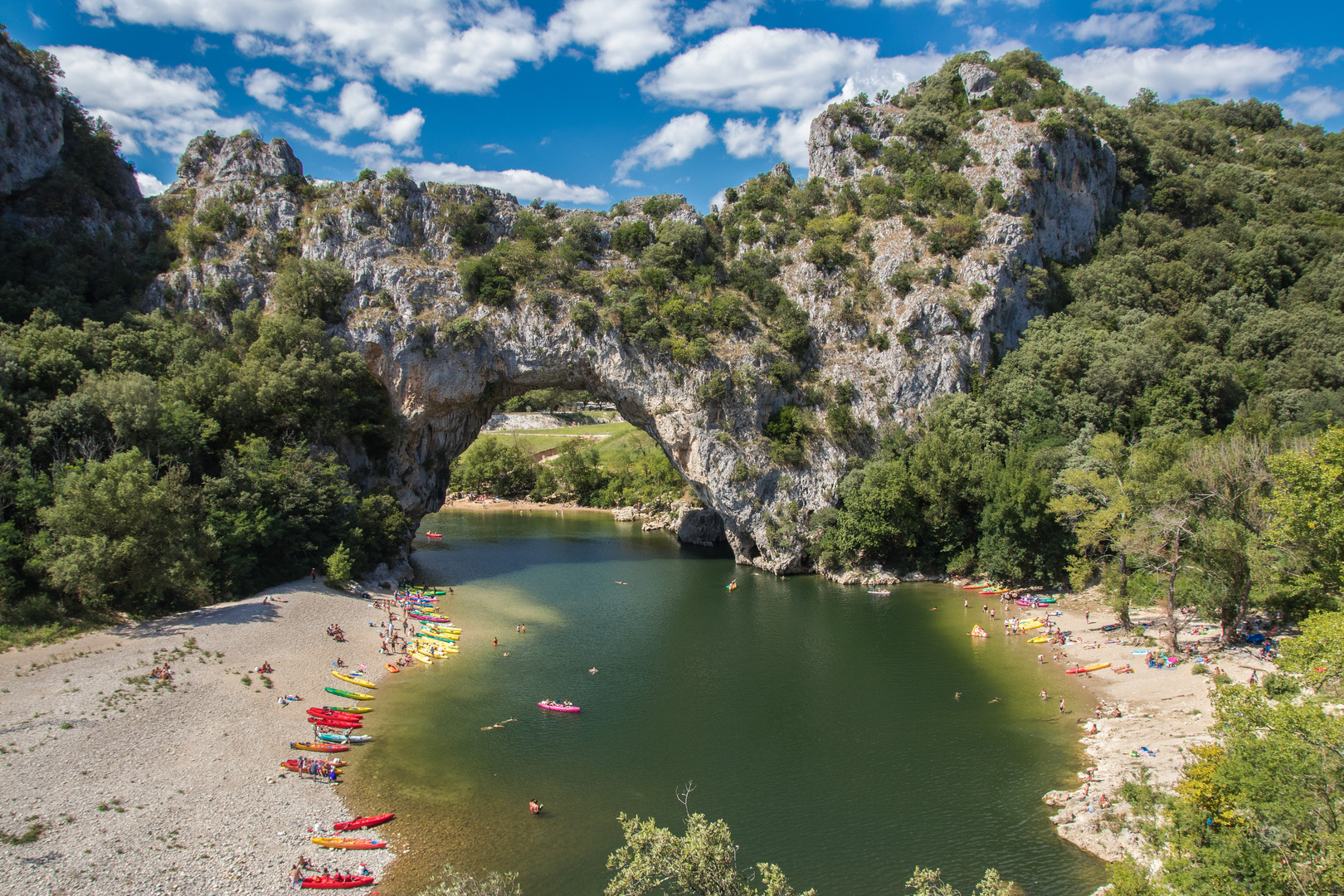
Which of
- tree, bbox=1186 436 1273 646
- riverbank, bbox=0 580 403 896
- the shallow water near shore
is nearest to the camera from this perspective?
riverbank, bbox=0 580 403 896

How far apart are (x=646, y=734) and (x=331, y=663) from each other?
58.1 ft

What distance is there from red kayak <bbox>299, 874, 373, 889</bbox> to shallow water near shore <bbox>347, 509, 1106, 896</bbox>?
73cm

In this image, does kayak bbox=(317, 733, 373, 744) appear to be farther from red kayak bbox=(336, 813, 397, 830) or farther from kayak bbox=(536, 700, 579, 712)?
kayak bbox=(536, 700, 579, 712)

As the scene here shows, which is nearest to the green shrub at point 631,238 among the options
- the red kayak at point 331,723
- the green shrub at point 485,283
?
the green shrub at point 485,283

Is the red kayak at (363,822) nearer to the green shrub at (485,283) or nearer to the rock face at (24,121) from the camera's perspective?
the green shrub at (485,283)

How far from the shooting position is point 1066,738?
2888 centimetres

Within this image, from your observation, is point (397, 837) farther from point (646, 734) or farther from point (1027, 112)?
point (1027, 112)

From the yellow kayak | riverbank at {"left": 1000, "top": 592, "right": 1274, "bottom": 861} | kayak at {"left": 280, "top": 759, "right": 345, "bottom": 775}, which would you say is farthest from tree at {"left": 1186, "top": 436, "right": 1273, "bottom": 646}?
the yellow kayak

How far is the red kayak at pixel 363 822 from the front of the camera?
74.6 feet

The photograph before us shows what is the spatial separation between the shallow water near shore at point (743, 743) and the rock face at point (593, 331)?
13.0 meters

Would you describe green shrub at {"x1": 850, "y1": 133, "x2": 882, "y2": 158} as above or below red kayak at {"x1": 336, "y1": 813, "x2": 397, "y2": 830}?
above

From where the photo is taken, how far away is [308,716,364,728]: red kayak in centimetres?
2977

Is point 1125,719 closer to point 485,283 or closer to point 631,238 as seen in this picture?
point 485,283

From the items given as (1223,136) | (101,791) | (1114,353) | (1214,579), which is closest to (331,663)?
(101,791)
